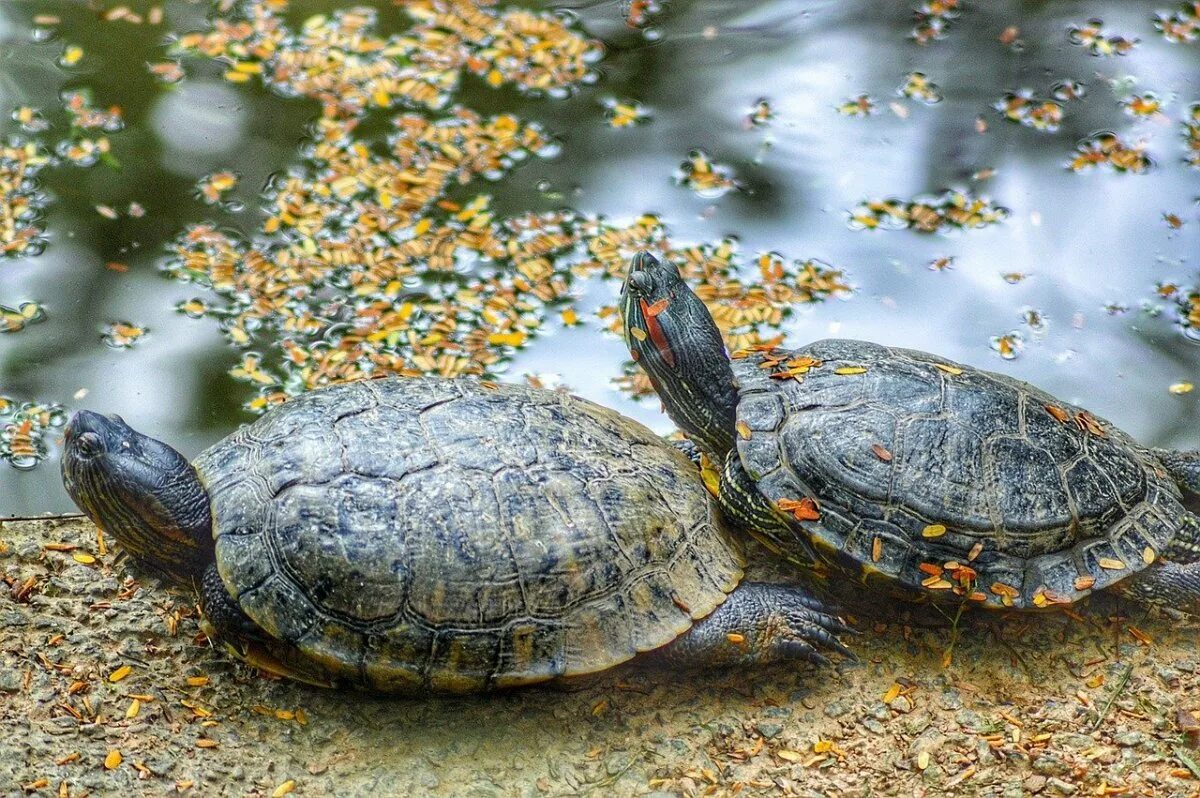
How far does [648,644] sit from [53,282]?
4338 millimetres

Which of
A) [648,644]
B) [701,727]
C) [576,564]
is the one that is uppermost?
[576,564]

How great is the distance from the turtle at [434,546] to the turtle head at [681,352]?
1.49ft

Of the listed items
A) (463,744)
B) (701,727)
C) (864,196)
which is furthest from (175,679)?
→ (864,196)

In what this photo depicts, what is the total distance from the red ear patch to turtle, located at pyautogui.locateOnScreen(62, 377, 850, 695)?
1.97 feet

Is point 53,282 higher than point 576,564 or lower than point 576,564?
lower

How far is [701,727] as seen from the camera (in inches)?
166

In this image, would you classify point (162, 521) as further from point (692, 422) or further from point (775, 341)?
point (775, 341)

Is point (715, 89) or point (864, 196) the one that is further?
point (715, 89)

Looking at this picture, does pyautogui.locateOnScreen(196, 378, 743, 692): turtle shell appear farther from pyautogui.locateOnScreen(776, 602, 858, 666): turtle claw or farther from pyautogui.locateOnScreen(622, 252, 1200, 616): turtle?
pyautogui.locateOnScreen(622, 252, 1200, 616): turtle

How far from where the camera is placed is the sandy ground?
396 centimetres

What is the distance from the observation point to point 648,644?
4133mm

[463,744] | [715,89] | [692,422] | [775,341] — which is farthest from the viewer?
[715,89]

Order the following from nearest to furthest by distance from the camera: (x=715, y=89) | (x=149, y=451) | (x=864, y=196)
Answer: (x=149, y=451), (x=864, y=196), (x=715, y=89)

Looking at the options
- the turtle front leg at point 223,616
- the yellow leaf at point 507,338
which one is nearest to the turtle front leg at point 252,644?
the turtle front leg at point 223,616
